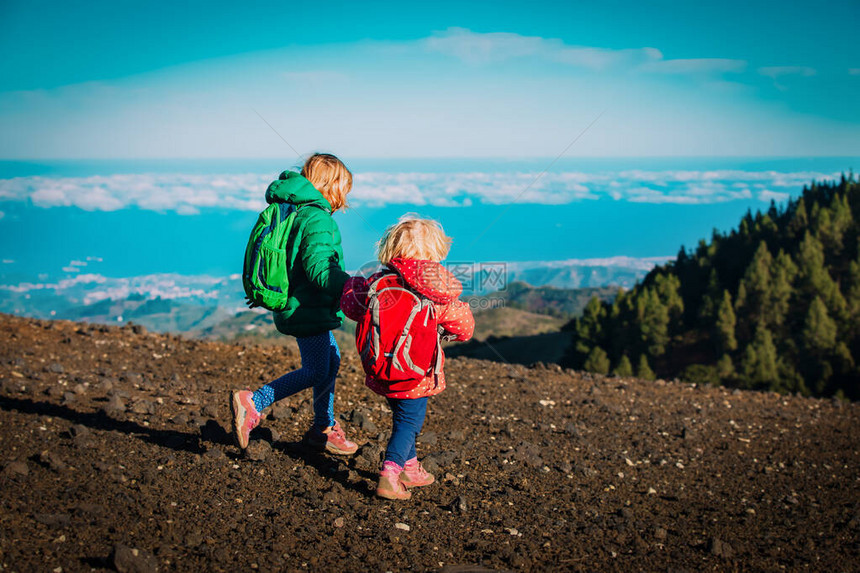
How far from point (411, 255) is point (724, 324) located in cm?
7045

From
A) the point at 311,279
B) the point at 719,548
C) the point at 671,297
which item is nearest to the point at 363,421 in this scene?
the point at 311,279

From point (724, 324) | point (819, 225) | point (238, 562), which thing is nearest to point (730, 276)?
point (819, 225)

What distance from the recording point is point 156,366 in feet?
29.4

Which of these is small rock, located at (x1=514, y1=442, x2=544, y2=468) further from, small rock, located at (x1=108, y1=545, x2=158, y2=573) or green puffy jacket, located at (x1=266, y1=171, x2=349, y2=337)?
small rock, located at (x1=108, y1=545, x2=158, y2=573)

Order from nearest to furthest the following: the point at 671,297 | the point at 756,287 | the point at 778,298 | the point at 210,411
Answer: the point at 210,411
the point at 778,298
the point at 756,287
the point at 671,297

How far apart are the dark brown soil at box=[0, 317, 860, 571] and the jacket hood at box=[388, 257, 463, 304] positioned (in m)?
1.65

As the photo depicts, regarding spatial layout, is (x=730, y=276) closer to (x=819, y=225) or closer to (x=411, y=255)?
(x=819, y=225)

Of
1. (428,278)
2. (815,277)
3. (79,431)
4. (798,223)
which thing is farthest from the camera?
(798,223)

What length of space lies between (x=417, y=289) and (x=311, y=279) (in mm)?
847

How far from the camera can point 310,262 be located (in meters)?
4.23

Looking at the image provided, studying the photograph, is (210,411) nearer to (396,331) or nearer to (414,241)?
(396,331)

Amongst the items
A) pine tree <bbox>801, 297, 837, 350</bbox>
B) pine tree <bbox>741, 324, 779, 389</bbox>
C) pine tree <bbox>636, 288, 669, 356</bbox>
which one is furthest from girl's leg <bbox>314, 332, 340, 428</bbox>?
pine tree <bbox>636, 288, 669, 356</bbox>

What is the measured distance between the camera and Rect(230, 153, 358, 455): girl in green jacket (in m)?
4.25

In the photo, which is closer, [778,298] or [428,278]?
[428,278]
